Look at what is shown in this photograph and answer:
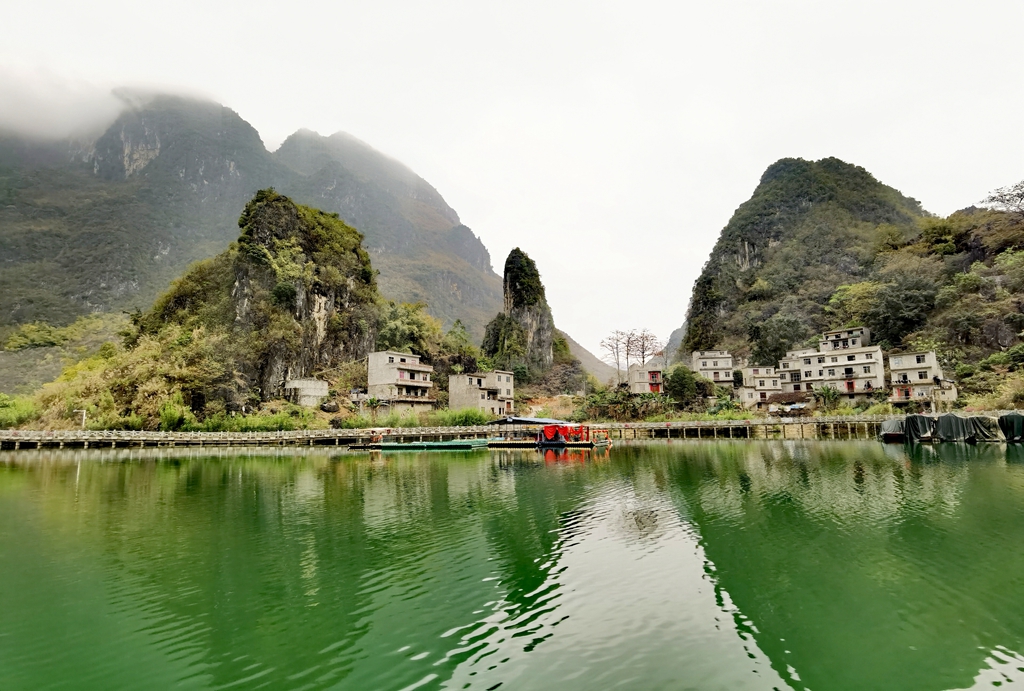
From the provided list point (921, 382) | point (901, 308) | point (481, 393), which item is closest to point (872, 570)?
point (921, 382)

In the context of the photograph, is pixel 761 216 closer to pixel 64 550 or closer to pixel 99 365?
pixel 99 365

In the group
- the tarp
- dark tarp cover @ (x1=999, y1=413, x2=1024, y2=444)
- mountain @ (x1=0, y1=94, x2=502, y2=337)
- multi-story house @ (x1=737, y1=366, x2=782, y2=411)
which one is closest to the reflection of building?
multi-story house @ (x1=737, y1=366, x2=782, y2=411)

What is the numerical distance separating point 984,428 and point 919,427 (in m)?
4.22

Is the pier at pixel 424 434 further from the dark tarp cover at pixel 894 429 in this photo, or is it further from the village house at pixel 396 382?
the village house at pixel 396 382

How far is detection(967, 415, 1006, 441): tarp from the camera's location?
→ 4277cm

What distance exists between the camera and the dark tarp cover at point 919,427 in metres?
45.4

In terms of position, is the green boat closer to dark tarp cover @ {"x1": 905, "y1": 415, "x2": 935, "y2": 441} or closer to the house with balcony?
the house with balcony

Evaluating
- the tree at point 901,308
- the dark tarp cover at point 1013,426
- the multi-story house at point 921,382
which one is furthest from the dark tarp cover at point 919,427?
the tree at point 901,308

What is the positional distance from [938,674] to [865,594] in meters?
3.39

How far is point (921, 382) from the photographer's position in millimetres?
58250

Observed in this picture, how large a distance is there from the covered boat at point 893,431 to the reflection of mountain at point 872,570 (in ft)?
75.6

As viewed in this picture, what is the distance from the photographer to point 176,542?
1498cm

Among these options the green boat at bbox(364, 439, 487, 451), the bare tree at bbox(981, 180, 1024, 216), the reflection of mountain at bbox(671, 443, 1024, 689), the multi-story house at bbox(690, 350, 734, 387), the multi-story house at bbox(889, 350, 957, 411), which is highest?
the bare tree at bbox(981, 180, 1024, 216)

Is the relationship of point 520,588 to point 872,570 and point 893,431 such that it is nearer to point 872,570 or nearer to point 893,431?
point 872,570
